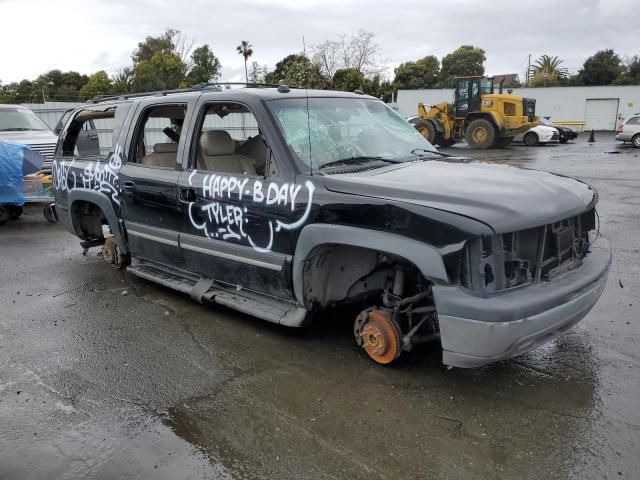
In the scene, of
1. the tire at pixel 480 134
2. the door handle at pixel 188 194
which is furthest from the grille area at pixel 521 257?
the tire at pixel 480 134

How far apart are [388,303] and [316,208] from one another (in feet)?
2.68

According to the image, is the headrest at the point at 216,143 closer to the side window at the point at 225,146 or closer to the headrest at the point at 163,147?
the side window at the point at 225,146

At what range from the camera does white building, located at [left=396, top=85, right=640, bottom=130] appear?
38188 millimetres

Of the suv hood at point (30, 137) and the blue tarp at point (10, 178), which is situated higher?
the suv hood at point (30, 137)

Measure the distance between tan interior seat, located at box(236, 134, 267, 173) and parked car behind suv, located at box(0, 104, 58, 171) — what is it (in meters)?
5.66

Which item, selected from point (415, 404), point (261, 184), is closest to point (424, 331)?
point (415, 404)

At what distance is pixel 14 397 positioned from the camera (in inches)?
133

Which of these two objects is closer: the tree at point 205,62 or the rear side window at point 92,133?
the rear side window at point 92,133

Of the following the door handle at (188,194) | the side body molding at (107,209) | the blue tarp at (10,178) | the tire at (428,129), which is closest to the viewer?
the door handle at (188,194)

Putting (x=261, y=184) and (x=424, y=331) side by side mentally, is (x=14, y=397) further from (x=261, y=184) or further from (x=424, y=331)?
(x=424, y=331)

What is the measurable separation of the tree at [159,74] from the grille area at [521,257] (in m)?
41.2

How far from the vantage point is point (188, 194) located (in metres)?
4.27

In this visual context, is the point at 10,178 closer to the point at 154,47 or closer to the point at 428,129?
the point at 428,129

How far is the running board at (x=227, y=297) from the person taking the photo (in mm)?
3801
